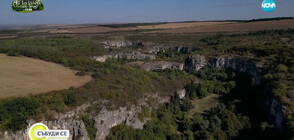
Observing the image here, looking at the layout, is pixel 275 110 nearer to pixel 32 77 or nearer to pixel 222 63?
pixel 222 63

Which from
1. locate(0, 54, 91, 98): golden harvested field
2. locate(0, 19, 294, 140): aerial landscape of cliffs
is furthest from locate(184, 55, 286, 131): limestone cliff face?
locate(0, 54, 91, 98): golden harvested field

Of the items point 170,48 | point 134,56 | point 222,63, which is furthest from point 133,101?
point 170,48

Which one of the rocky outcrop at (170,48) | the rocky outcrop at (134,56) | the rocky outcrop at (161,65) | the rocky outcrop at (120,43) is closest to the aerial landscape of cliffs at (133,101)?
the rocky outcrop at (161,65)

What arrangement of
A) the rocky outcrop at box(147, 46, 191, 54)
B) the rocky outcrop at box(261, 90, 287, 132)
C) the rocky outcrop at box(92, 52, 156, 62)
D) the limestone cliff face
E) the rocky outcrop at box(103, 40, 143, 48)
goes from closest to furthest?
the rocky outcrop at box(261, 90, 287, 132) < the limestone cliff face < the rocky outcrop at box(92, 52, 156, 62) < the rocky outcrop at box(147, 46, 191, 54) < the rocky outcrop at box(103, 40, 143, 48)

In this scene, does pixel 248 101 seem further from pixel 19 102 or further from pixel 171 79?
pixel 19 102

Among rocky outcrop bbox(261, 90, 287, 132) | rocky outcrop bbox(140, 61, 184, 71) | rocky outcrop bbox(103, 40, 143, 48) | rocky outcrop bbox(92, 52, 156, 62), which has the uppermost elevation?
rocky outcrop bbox(103, 40, 143, 48)

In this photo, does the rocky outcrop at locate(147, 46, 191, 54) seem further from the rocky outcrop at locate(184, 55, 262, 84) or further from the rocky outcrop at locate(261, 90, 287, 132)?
the rocky outcrop at locate(261, 90, 287, 132)

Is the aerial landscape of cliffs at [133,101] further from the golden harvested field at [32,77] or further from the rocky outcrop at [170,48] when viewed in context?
the rocky outcrop at [170,48]

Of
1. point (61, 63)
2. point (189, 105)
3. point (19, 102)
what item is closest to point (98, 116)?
point (19, 102)
